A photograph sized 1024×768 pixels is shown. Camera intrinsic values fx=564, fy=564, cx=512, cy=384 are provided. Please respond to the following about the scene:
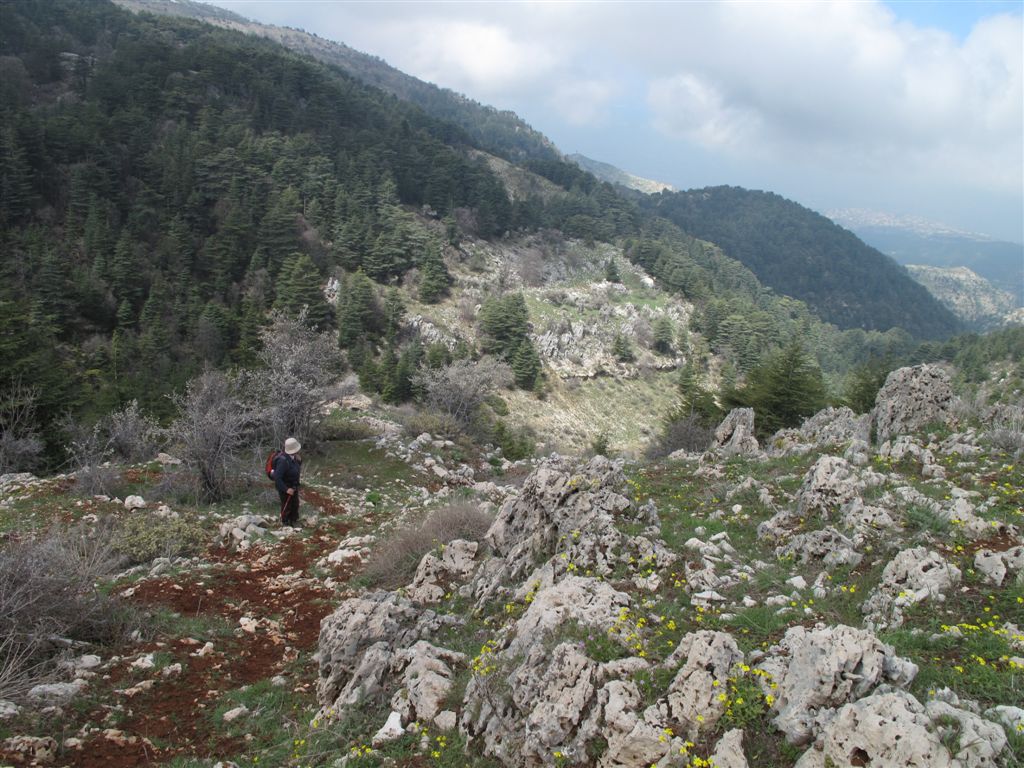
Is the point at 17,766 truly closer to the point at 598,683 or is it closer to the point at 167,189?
the point at 598,683

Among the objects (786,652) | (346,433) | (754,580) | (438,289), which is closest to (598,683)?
(786,652)

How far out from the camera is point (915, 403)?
38.8 feet

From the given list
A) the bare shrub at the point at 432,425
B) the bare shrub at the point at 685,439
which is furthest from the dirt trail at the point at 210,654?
the bare shrub at the point at 685,439

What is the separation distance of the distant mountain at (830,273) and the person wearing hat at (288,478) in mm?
166343

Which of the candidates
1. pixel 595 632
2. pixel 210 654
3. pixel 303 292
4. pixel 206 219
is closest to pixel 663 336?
pixel 303 292

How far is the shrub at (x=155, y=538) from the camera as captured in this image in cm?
914

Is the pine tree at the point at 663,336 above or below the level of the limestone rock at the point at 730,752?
above

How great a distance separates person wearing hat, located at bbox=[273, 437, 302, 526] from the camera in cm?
1079

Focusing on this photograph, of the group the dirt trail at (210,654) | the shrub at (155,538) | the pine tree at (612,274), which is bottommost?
the shrub at (155,538)

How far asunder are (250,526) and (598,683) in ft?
27.6

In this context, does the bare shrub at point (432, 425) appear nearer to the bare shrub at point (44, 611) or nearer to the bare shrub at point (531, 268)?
the bare shrub at point (44, 611)

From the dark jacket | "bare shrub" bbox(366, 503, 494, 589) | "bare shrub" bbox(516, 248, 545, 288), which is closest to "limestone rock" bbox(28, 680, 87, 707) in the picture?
"bare shrub" bbox(366, 503, 494, 589)

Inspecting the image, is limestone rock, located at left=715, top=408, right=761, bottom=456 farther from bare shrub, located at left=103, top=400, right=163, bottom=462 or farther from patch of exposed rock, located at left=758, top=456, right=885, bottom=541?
bare shrub, located at left=103, top=400, right=163, bottom=462

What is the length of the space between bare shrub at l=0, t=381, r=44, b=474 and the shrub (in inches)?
321
